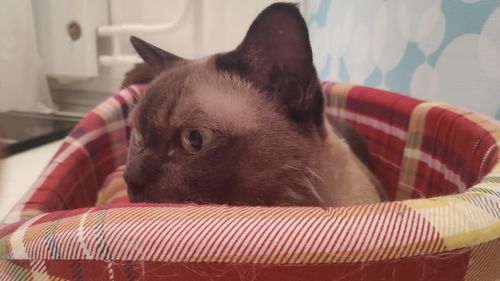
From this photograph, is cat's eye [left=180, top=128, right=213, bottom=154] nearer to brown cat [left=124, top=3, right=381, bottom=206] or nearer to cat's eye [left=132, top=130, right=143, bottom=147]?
brown cat [left=124, top=3, right=381, bottom=206]

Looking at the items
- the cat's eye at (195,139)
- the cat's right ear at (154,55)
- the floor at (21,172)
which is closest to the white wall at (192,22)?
the floor at (21,172)

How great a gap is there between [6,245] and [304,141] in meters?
0.42

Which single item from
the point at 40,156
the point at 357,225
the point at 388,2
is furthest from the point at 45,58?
the point at 357,225

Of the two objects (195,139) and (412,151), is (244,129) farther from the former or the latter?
(412,151)

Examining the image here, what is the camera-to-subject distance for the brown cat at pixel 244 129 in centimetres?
62

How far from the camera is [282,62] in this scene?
0.65 m

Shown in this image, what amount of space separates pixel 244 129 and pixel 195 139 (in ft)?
0.24

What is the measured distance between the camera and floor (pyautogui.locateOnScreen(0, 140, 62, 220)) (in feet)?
4.31

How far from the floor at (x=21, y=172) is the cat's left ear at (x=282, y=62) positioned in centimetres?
85

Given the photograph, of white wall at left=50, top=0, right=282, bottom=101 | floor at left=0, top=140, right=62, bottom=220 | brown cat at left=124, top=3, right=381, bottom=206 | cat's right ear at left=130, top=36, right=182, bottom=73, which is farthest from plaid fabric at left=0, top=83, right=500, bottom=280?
white wall at left=50, top=0, right=282, bottom=101

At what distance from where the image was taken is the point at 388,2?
50.3 inches

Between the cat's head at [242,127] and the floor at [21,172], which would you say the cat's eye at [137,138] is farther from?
the floor at [21,172]

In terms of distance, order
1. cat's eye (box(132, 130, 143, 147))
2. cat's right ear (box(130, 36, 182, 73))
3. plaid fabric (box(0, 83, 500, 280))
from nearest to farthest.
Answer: plaid fabric (box(0, 83, 500, 280)) < cat's eye (box(132, 130, 143, 147)) < cat's right ear (box(130, 36, 182, 73))

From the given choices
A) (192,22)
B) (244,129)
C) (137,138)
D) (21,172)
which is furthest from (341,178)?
(192,22)
